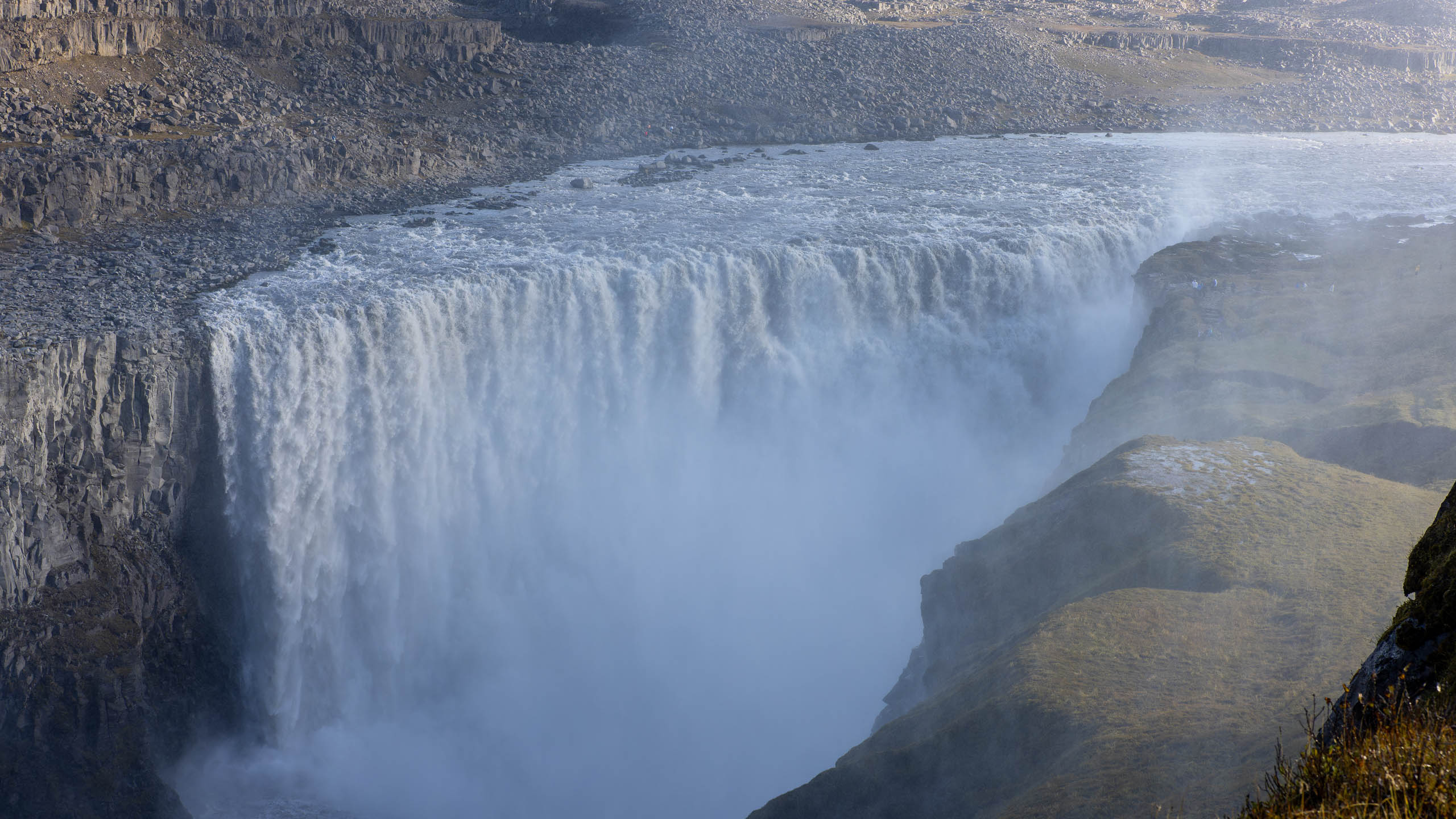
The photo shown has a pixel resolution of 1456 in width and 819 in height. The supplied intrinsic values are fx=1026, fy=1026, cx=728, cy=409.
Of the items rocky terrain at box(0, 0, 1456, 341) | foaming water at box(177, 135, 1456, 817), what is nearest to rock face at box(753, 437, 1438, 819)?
foaming water at box(177, 135, 1456, 817)

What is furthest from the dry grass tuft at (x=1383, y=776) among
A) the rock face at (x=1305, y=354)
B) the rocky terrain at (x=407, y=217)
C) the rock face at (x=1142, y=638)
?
the rock face at (x=1305, y=354)

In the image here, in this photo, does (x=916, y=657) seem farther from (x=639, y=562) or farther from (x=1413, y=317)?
(x=1413, y=317)

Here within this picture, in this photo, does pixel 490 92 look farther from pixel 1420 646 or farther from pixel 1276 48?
pixel 1276 48

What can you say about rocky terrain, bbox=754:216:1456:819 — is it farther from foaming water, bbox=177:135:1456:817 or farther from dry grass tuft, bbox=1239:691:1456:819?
foaming water, bbox=177:135:1456:817

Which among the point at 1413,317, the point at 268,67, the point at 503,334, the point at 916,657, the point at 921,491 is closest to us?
the point at 916,657

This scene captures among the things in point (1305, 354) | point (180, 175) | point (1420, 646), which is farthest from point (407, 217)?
point (1420, 646)

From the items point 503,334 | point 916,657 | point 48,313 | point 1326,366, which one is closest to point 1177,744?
point 916,657
